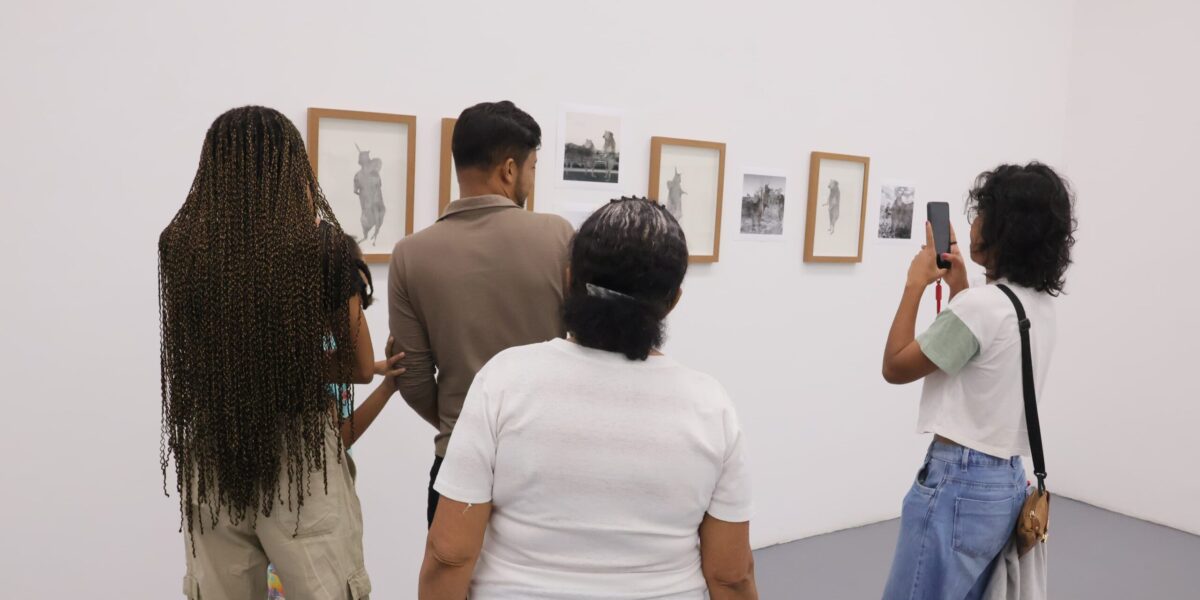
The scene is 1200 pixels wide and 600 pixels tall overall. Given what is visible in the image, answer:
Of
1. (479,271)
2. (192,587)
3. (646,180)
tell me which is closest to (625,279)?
(479,271)

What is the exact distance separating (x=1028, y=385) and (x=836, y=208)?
100 inches

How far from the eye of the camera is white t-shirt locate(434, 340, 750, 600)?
5.23ft

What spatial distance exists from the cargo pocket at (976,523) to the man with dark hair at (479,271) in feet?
4.28

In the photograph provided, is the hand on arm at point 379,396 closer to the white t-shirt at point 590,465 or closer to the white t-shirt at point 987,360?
the white t-shirt at point 590,465

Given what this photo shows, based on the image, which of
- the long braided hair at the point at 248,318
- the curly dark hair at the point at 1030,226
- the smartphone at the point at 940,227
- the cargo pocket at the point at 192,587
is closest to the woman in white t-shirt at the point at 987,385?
the curly dark hair at the point at 1030,226

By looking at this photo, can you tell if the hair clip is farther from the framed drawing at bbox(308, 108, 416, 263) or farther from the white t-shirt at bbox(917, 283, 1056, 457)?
the framed drawing at bbox(308, 108, 416, 263)

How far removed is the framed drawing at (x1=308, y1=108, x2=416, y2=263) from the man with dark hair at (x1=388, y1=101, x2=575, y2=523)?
3.47 ft

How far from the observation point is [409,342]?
2543 mm

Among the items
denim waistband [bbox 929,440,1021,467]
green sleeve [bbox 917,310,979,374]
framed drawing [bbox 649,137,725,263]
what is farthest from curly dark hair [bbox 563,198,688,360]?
framed drawing [bbox 649,137,725,263]

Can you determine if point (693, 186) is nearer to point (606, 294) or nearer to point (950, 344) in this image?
point (950, 344)

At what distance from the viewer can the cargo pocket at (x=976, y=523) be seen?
2623 mm

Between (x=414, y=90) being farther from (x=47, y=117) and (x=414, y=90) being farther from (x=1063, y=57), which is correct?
(x=1063, y=57)

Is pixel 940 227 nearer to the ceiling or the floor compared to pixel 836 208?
nearer to the floor

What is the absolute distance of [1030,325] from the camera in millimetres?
2625
